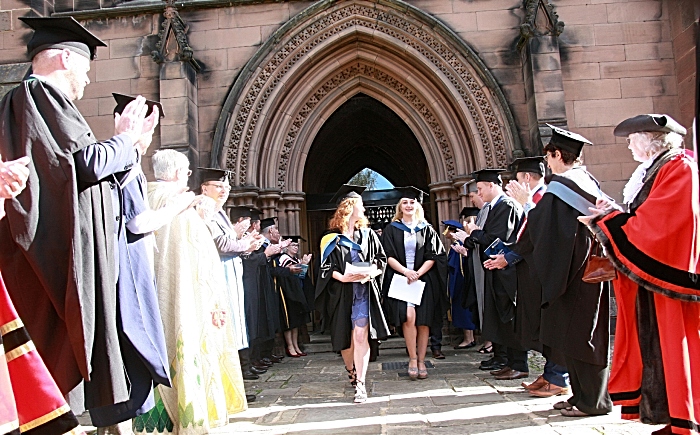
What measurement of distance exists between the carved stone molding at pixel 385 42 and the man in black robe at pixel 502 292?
9.49 feet

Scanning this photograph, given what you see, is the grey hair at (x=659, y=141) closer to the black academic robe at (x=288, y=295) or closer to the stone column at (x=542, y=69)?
the stone column at (x=542, y=69)

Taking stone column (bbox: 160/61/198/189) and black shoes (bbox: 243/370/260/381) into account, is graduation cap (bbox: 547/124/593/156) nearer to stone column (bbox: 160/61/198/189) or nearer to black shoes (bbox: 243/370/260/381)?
black shoes (bbox: 243/370/260/381)

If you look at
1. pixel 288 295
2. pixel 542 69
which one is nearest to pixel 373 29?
pixel 542 69

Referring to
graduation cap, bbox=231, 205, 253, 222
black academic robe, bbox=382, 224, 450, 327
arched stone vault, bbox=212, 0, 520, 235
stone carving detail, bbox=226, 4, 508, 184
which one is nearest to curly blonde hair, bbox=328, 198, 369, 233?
black academic robe, bbox=382, 224, 450, 327

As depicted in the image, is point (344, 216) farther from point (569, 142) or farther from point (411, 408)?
point (569, 142)

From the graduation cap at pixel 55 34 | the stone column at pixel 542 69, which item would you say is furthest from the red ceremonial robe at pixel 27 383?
the stone column at pixel 542 69

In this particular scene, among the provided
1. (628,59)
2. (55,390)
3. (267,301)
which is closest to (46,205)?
(55,390)

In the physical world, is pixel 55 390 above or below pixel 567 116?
below

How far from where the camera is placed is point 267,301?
7.25 m

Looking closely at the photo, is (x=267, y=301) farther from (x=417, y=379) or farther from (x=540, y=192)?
(x=540, y=192)

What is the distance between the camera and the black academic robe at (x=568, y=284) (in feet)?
12.7

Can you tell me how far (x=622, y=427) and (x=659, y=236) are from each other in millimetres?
1284

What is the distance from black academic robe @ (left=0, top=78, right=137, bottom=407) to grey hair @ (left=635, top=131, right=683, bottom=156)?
2.86 meters

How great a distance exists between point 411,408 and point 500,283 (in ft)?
6.15
